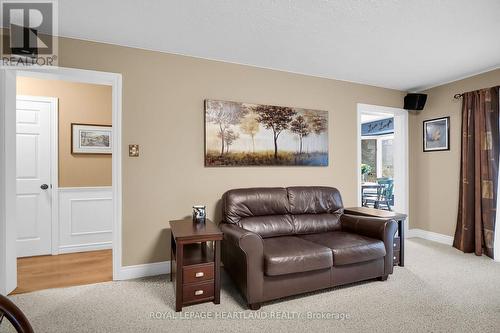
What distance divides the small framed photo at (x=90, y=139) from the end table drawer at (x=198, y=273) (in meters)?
2.49

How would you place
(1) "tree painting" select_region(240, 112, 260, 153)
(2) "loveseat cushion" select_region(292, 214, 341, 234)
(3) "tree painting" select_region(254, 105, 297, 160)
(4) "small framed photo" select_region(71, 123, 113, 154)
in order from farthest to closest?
(4) "small framed photo" select_region(71, 123, 113, 154), (3) "tree painting" select_region(254, 105, 297, 160), (1) "tree painting" select_region(240, 112, 260, 153), (2) "loveseat cushion" select_region(292, 214, 341, 234)

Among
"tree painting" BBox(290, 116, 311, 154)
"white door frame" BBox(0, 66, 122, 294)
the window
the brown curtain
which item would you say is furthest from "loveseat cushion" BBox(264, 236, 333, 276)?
the window

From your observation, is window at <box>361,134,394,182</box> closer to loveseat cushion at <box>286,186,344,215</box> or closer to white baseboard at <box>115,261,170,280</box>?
loveseat cushion at <box>286,186,344,215</box>

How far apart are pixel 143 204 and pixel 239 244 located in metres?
1.31

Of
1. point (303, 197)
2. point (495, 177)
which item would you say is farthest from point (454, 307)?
point (495, 177)

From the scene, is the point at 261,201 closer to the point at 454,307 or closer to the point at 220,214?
the point at 220,214

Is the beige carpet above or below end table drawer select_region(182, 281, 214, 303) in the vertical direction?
below

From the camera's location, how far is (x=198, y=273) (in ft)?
7.72

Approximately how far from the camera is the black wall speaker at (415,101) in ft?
14.5

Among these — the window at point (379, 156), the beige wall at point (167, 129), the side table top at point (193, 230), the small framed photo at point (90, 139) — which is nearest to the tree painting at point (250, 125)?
the beige wall at point (167, 129)

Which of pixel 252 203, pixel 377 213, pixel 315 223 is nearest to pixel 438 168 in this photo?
pixel 377 213

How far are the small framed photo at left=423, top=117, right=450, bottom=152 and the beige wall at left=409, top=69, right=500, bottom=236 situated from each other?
7 cm

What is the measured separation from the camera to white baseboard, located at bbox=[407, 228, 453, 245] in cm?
416

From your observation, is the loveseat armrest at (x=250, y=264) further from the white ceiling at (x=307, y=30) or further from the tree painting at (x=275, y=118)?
the white ceiling at (x=307, y=30)
